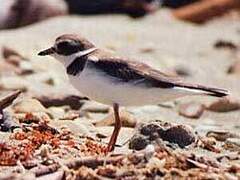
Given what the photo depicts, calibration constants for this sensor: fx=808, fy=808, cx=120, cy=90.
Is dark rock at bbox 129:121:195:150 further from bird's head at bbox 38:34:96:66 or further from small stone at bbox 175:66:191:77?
small stone at bbox 175:66:191:77

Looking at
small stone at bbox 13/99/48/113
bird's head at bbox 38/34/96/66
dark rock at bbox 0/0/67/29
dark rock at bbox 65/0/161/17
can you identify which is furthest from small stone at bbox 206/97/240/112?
dark rock at bbox 65/0/161/17

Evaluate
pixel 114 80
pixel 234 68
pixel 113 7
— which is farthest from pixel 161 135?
pixel 113 7

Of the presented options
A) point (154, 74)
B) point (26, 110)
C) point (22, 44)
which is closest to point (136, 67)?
point (154, 74)

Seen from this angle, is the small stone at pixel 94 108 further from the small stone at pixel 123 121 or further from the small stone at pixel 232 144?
the small stone at pixel 232 144

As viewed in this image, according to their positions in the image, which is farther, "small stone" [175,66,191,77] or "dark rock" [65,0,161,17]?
"dark rock" [65,0,161,17]

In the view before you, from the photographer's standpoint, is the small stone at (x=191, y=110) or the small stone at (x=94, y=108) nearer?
the small stone at (x=94, y=108)

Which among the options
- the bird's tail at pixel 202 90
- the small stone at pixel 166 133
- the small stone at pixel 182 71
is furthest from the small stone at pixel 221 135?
the small stone at pixel 182 71
